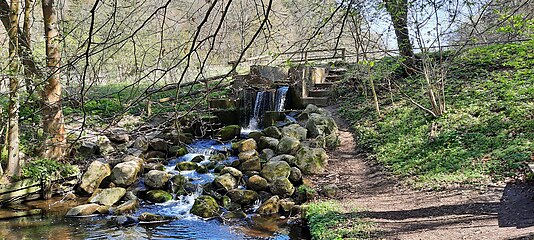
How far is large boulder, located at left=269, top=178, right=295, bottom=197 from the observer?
8469mm

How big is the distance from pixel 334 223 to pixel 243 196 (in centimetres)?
253

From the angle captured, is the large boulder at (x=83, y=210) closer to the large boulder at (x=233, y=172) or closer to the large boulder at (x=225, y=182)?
the large boulder at (x=225, y=182)

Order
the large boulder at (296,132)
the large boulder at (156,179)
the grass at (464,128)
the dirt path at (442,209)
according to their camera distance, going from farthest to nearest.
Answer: the large boulder at (296,132) → the large boulder at (156,179) → the grass at (464,128) → the dirt path at (442,209)

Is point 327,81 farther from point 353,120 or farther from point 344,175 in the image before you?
point 344,175

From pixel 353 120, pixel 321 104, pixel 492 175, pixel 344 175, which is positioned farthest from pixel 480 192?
pixel 321 104

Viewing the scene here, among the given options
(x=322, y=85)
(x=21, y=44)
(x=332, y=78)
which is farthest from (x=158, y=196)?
(x=332, y=78)

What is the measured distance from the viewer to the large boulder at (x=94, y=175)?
891 centimetres

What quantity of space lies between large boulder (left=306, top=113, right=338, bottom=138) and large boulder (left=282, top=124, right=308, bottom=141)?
220mm

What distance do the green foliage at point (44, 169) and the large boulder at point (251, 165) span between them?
3734mm

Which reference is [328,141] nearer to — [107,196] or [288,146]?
[288,146]

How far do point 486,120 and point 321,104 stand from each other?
6.01m

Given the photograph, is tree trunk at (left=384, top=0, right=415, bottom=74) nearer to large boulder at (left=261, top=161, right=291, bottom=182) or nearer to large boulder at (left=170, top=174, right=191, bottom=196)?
large boulder at (left=261, top=161, right=291, bottom=182)

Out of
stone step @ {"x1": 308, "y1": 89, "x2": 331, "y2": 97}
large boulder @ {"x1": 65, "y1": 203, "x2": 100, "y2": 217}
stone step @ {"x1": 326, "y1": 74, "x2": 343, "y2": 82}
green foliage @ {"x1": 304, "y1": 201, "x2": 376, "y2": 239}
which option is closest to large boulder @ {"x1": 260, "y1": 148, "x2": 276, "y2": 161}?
green foliage @ {"x1": 304, "y1": 201, "x2": 376, "y2": 239}

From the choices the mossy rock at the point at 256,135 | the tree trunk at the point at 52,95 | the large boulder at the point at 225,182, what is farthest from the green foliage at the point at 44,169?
the mossy rock at the point at 256,135
